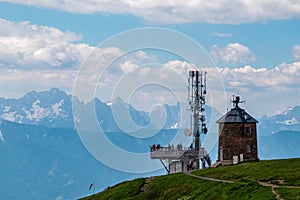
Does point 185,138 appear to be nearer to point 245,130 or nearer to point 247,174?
point 245,130

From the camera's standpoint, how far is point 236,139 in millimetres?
107062

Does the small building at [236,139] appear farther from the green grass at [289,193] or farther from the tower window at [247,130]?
the green grass at [289,193]

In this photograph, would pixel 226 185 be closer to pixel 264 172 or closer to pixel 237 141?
pixel 264 172

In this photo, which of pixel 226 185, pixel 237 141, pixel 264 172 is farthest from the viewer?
pixel 237 141


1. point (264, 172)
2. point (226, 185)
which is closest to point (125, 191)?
point (226, 185)

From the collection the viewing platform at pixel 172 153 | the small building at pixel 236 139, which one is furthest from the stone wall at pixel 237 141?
the viewing platform at pixel 172 153

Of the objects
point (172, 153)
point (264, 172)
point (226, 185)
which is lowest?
point (226, 185)

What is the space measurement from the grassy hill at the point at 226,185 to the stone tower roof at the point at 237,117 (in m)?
19.0

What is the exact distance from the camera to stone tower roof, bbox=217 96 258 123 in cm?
10800

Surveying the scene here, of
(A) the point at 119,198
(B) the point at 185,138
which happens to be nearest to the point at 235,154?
(B) the point at 185,138

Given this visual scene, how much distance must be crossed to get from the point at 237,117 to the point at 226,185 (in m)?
37.4

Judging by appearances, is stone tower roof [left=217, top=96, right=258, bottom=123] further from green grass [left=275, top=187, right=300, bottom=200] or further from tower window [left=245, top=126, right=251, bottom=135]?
green grass [left=275, top=187, right=300, bottom=200]

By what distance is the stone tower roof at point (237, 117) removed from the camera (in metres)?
108

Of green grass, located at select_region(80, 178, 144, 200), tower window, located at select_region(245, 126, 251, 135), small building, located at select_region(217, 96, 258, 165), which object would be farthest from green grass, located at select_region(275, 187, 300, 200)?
tower window, located at select_region(245, 126, 251, 135)
